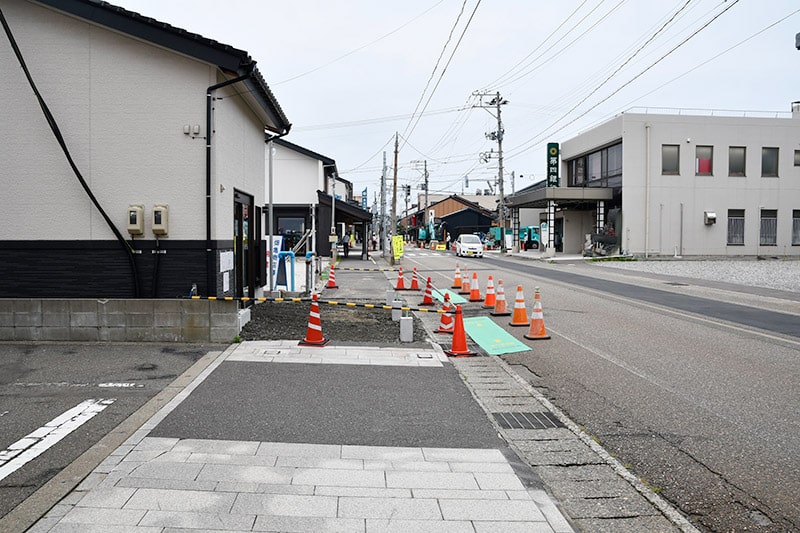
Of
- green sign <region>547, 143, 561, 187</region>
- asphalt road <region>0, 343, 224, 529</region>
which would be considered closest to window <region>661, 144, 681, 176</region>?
green sign <region>547, 143, 561, 187</region>

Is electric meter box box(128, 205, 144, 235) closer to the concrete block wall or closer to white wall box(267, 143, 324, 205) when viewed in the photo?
the concrete block wall

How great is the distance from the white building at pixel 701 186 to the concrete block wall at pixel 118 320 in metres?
30.5

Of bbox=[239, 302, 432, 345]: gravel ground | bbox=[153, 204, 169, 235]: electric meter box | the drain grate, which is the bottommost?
the drain grate

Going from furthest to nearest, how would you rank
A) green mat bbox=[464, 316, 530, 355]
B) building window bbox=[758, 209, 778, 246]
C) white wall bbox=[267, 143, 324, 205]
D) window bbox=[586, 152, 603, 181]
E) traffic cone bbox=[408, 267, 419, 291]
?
window bbox=[586, 152, 603, 181] → white wall bbox=[267, 143, 324, 205] → building window bbox=[758, 209, 778, 246] → traffic cone bbox=[408, 267, 419, 291] → green mat bbox=[464, 316, 530, 355]

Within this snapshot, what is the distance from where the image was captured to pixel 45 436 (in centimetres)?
527

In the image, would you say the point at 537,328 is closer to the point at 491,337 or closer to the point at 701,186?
the point at 491,337

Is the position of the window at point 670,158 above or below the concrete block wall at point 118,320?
above

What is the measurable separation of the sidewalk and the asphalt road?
393mm

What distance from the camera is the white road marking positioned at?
4.69 meters

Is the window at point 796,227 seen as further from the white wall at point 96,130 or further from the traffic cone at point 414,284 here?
the white wall at point 96,130

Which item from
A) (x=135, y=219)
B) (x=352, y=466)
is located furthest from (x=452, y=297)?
(x=352, y=466)

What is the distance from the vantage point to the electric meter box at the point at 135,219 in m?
9.35

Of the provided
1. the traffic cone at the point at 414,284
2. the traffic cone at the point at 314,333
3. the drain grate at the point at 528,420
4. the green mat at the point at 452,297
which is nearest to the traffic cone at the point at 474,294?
the green mat at the point at 452,297

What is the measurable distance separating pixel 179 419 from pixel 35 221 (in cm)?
549
